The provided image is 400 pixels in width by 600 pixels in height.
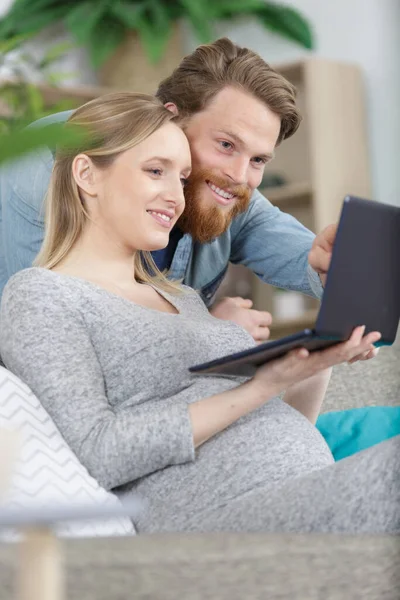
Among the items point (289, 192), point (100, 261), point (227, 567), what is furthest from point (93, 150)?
point (289, 192)

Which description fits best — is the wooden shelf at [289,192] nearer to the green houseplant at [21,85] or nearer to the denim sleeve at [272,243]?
the green houseplant at [21,85]

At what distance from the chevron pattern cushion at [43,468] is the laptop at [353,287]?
17 centimetres

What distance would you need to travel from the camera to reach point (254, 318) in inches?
63.2

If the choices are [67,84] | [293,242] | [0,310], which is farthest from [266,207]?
[67,84]

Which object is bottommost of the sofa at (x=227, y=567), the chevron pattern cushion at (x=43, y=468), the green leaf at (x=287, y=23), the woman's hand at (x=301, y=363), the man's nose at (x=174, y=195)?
the chevron pattern cushion at (x=43, y=468)

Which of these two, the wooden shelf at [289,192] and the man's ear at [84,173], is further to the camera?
the wooden shelf at [289,192]

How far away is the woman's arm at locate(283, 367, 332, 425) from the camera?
4.66ft

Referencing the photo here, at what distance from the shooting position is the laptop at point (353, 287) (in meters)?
1.08

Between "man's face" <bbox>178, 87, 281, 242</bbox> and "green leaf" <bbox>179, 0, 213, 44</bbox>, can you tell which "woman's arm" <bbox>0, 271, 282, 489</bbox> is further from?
"green leaf" <bbox>179, 0, 213, 44</bbox>

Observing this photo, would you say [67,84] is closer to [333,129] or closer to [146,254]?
[333,129]

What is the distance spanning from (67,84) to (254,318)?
2848mm

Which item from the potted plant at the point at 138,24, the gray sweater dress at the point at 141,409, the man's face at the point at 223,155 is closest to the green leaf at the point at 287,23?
the potted plant at the point at 138,24

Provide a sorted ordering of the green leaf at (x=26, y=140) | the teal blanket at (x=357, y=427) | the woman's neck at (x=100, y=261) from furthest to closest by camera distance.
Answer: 1. the teal blanket at (x=357, y=427)
2. the woman's neck at (x=100, y=261)
3. the green leaf at (x=26, y=140)

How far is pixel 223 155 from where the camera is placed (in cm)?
172
